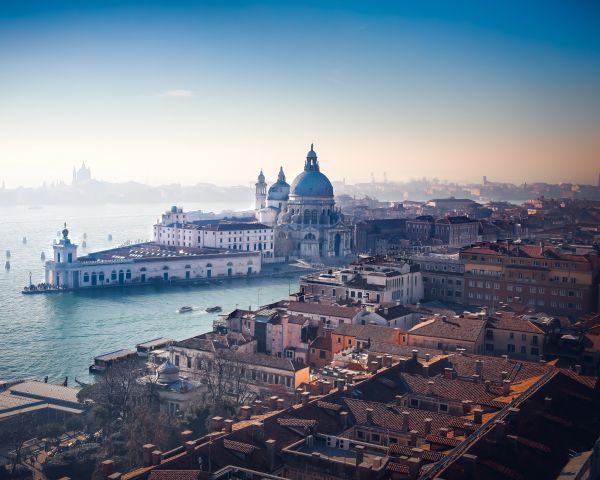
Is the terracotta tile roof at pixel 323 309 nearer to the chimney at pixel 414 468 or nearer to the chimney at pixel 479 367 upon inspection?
the chimney at pixel 479 367

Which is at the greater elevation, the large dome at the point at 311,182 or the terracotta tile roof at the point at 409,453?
the large dome at the point at 311,182

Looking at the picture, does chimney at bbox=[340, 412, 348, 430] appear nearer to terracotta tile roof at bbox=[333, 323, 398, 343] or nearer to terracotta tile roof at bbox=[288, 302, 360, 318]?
terracotta tile roof at bbox=[333, 323, 398, 343]

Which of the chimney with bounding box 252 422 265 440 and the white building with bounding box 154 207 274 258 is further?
the white building with bounding box 154 207 274 258

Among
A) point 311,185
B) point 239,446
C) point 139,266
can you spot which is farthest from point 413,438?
point 311,185

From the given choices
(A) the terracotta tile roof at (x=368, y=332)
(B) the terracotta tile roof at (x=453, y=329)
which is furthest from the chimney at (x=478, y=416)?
(A) the terracotta tile roof at (x=368, y=332)

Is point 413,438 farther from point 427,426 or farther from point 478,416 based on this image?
point 478,416

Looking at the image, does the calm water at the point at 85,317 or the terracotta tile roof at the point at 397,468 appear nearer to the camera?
the terracotta tile roof at the point at 397,468

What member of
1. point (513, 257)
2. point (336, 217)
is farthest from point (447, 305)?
point (336, 217)

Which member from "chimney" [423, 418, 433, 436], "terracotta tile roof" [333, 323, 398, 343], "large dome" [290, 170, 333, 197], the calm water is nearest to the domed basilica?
"large dome" [290, 170, 333, 197]
